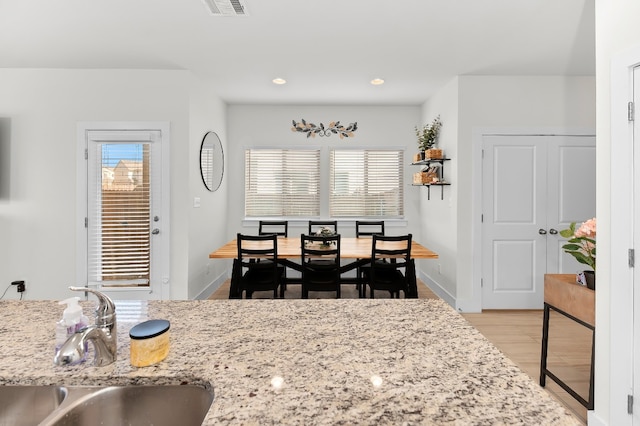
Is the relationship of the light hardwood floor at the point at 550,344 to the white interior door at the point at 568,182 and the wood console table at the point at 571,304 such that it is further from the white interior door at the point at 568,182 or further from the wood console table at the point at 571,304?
the white interior door at the point at 568,182

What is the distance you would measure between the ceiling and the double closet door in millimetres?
847

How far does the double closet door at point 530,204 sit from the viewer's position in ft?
12.8

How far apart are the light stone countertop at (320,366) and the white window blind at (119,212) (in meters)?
2.55

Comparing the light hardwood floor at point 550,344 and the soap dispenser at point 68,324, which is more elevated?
the soap dispenser at point 68,324

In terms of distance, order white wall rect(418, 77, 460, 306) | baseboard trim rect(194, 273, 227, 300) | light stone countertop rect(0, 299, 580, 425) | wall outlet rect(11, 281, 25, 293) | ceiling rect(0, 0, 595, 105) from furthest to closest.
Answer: baseboard trim rect(194, 273, 227, 300) < white wall rect(418, 77, 460, 306) < wall outlet rect(11, 281, 25, 293) < ceiling rect(0, 0, 595, 105) < light stone countertop rect(0, 299, 580, 425)

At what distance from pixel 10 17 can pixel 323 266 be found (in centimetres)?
332

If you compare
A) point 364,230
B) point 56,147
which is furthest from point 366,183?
point 56,147

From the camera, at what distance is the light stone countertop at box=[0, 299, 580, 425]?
671mm

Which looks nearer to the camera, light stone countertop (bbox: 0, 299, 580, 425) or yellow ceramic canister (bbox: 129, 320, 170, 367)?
light stone countertop (bbox: 0, 299, 580, 425)

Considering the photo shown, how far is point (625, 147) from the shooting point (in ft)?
5.64

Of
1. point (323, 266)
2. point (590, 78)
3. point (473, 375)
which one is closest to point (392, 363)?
point (473, 375)

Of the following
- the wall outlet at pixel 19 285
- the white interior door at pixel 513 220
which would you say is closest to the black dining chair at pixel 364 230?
the white interior door at pixel 513 220

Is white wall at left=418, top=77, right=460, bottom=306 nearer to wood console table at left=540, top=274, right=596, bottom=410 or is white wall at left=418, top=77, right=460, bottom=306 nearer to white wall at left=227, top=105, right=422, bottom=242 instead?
white wall at left=227, top=105, right=422, bottom=242

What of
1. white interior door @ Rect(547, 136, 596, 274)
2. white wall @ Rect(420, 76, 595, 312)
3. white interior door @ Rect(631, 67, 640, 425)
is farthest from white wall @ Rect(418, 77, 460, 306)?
white interior door @ Rect(631, 67, 640, 425)
